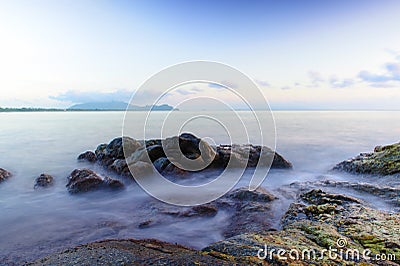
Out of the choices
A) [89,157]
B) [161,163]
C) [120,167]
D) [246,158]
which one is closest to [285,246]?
[161,163]

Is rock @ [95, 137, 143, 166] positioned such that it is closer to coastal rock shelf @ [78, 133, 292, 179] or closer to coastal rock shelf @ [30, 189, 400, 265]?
coastal rock shelf @ [78, 133, 292, 179]

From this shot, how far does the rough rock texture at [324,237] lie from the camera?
2.49 meters

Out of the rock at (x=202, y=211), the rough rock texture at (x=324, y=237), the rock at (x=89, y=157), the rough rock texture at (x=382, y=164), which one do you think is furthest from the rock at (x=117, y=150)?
the rough rock texture at (x=382, y=164)

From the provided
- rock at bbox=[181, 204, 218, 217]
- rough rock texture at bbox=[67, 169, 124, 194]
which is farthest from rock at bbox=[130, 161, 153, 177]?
rock at bbox=[181, 204, 218, 217]

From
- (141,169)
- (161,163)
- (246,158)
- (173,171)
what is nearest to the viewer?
(141,169)

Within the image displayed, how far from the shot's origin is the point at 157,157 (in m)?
9.15

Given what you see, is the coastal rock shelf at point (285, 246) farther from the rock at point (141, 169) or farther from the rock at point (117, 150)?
the rock at point (117, 150)

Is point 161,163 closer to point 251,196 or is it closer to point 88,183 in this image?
point 88,183

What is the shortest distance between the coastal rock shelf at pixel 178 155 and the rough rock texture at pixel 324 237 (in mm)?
4969

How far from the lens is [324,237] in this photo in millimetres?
3010

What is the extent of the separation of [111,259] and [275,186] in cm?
533

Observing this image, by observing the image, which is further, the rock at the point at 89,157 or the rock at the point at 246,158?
the rock at the point at 89,157

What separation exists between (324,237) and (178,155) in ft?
21.3

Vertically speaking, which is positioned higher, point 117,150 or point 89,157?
point 117,150
